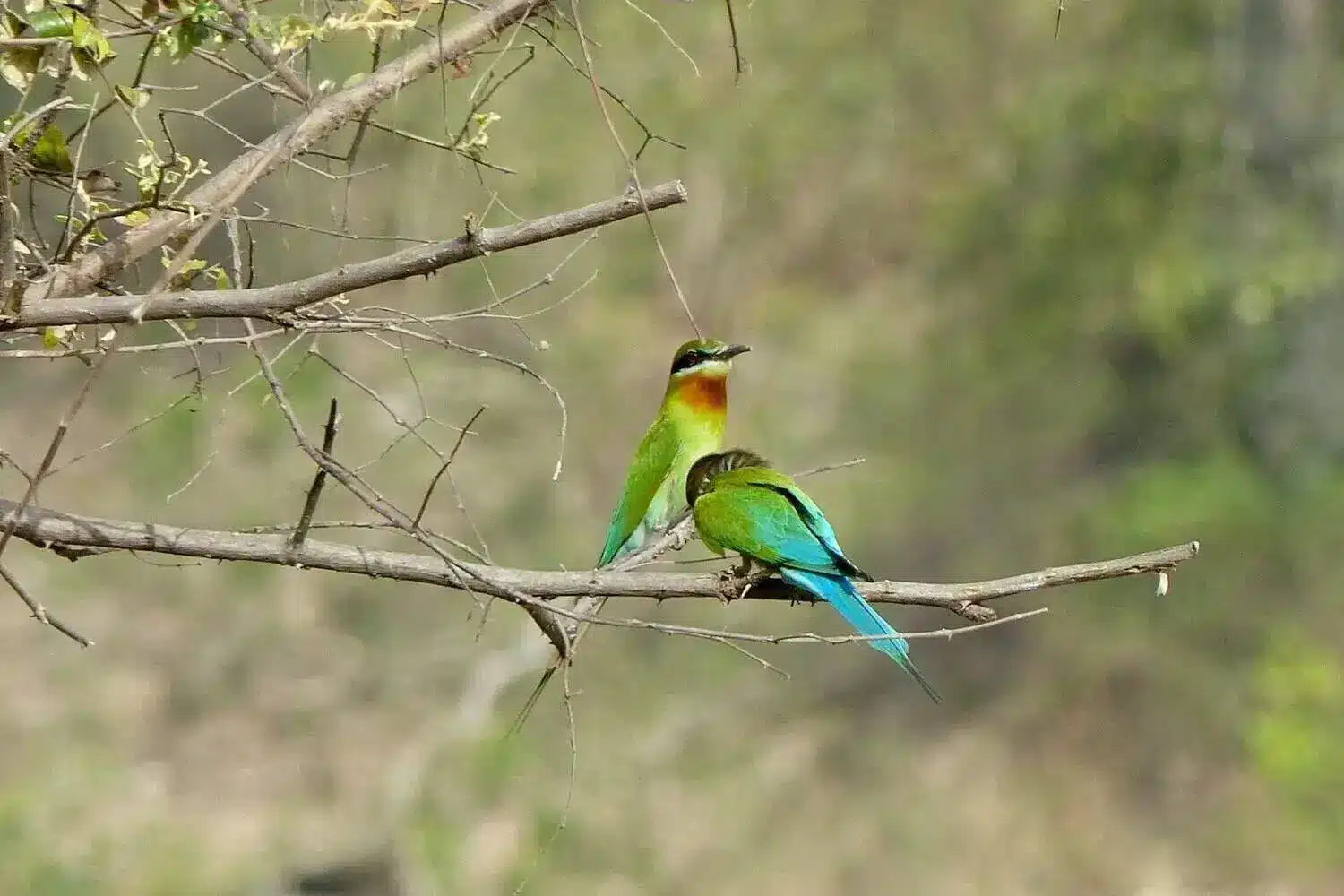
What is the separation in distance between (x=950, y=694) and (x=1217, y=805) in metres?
1.61

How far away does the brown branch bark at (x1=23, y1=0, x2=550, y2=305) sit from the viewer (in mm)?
1968

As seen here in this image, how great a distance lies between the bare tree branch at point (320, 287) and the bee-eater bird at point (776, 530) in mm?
1086

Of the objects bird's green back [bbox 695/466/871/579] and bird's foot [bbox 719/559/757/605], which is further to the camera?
bird's green back [bbox 695/466/871/579]

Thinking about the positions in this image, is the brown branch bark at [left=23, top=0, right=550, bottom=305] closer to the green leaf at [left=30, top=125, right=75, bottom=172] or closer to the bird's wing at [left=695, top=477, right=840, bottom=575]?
the green leaf at [left=30, top=125, right=75, bottom=172]

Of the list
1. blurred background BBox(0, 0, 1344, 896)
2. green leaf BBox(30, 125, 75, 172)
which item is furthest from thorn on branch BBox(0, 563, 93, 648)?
blurred background BBox(0, 0, 1344, 896)

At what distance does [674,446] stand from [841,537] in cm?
455

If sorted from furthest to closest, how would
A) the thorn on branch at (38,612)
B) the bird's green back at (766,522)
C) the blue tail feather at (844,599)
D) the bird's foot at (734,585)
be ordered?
the bird's green back at (766,522) < the blue tail feather at (844,599) < the bird's foot at (734,585) < the thorn on branch at (38,612)

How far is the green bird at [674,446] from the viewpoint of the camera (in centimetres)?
448

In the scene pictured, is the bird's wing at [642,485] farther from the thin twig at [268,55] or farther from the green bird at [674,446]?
the thin twig at [268,55]

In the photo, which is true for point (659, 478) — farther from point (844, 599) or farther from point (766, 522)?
point (844, 599)

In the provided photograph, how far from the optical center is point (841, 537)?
8.97 m

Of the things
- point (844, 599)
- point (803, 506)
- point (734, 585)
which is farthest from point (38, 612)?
point (803, 506)

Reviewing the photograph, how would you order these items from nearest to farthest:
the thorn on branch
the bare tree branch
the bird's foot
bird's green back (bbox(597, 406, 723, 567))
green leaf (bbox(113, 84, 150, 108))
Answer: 1. the bare tree branch
2. the thorn on branch
3. green leaf (bbox(113, 84, 150, 108))
4. the bird's foot
5. bird's green back (bbox(597, 406, 723, 567))

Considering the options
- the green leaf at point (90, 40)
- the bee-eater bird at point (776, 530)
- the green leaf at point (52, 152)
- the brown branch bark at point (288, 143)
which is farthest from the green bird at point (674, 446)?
the green leaf at point (90, 40)
